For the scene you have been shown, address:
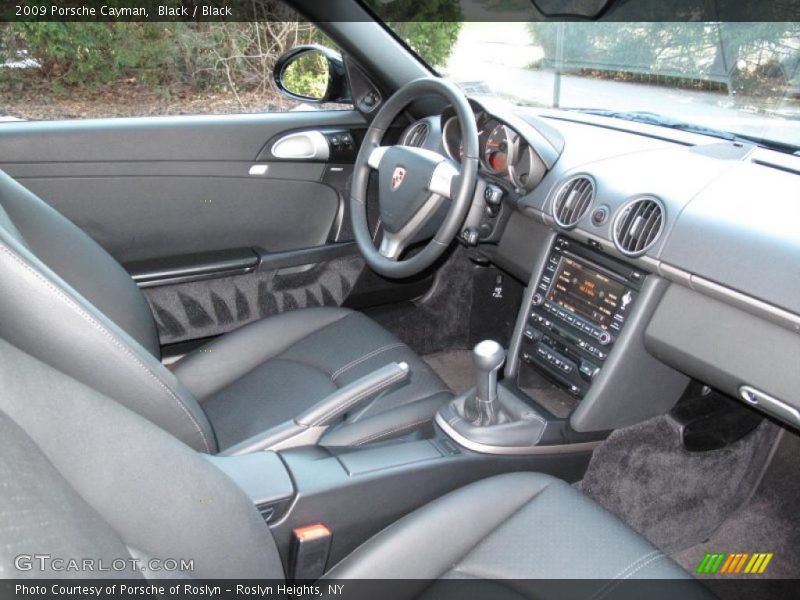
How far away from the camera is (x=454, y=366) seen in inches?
111

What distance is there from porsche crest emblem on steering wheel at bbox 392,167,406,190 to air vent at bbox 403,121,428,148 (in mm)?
300

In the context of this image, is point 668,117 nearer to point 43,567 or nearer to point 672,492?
point 672,492

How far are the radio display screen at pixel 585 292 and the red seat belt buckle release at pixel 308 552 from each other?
32.9 inches

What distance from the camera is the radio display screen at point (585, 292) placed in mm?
1753

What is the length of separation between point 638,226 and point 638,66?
577 mm

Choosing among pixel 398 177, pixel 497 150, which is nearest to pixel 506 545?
pixel 398 177

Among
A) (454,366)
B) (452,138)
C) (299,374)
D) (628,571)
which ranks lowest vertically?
(454,366)

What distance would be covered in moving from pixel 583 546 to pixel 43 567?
931 millimetres

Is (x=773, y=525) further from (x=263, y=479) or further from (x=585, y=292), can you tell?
(x=263, y=479)

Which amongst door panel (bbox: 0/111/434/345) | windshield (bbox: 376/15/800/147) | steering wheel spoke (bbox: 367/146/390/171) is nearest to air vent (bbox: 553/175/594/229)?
windshield (bbox: 376/15/800/147)

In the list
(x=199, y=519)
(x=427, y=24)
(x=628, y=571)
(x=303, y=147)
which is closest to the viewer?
(x=199, y=519)

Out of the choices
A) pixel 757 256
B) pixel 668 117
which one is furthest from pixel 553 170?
pixel 757 256

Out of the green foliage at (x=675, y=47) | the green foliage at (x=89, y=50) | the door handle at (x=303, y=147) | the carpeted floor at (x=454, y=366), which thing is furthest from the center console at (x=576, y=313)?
the green foliage at (x=89, y=50)

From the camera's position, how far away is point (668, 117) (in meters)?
2.07
